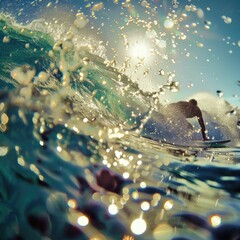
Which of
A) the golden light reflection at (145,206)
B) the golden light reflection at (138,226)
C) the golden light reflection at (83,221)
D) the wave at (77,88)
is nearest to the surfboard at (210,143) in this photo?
the wave at (77,88)

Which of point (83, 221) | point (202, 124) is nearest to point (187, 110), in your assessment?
point (202, 124)

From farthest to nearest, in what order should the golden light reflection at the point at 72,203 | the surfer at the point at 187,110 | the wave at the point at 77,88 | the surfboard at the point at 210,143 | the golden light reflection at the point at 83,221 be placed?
the surfer at the point at 187,110, the surfboard at the point at 210,143, the wave at the point at 77,88, the golden light reflection at the point at 72,203, the golden light reflection at the point at 83,221

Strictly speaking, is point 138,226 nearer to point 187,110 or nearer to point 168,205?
point 168,205

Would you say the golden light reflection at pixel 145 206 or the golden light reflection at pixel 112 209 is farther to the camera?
the golden light reflection at pixel 145 206

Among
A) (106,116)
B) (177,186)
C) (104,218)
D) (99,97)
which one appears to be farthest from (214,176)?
(99,97)

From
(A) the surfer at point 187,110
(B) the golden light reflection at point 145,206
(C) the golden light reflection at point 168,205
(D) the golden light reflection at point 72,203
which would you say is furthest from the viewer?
(A) the surfer at point 187,110

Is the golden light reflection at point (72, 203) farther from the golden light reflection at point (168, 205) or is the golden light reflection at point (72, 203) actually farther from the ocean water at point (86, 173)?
the golden light reflection at point (168, 205)

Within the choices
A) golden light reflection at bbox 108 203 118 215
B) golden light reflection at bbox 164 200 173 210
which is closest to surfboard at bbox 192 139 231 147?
golden light reflection at bbox 164 200 173 210

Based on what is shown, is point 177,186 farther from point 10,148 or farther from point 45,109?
point 45,109

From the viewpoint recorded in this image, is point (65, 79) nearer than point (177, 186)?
No
